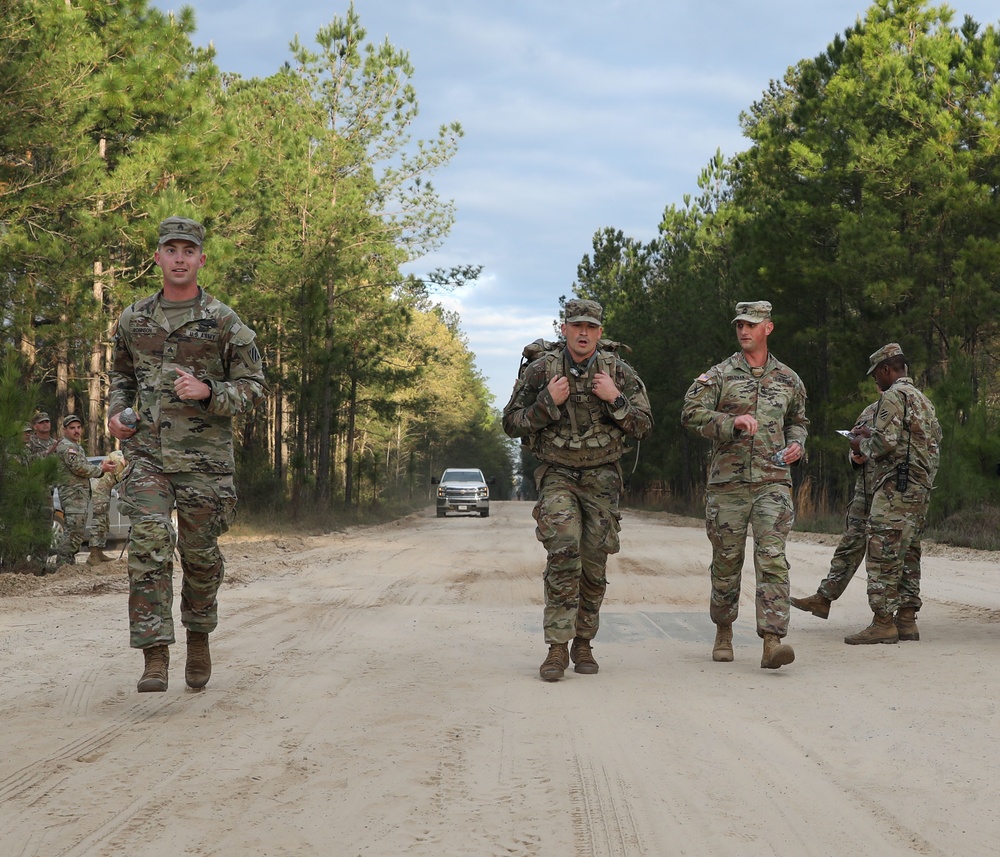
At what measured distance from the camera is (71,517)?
14.2 metres

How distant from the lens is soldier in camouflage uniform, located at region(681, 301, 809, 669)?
7004 millimetres

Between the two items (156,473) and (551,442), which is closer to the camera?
(156,473)

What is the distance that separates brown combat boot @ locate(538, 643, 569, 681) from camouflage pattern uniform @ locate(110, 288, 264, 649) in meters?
1.93

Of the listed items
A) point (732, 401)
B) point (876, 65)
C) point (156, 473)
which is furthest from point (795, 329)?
point (156, 473)

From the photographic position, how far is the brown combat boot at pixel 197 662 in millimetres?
5953

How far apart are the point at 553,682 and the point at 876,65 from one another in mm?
24258

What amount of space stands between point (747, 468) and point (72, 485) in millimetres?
9885

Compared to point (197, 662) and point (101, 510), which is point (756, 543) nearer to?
point (197, 662)

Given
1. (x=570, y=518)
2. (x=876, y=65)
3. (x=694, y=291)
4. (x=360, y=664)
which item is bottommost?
(x=360, y=664)

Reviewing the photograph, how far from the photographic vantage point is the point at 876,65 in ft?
87.4

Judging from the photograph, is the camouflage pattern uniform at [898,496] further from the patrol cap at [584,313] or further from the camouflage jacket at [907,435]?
the patrol cap at [584,313]

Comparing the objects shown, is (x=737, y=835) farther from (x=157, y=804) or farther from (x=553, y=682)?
(x=553, y=682)

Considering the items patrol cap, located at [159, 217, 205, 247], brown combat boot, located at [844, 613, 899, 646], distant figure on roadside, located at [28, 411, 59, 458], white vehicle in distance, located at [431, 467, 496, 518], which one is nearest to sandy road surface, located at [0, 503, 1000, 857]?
brown combat boot, located at [844, 613, 899, 646]

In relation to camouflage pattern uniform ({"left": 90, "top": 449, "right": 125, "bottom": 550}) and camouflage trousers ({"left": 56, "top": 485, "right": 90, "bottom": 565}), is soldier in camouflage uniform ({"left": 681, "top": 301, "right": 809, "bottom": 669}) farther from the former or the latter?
camouflage pattern uniform ({"left": 90, "top": 449, "right": 125, "bottom": 550})
